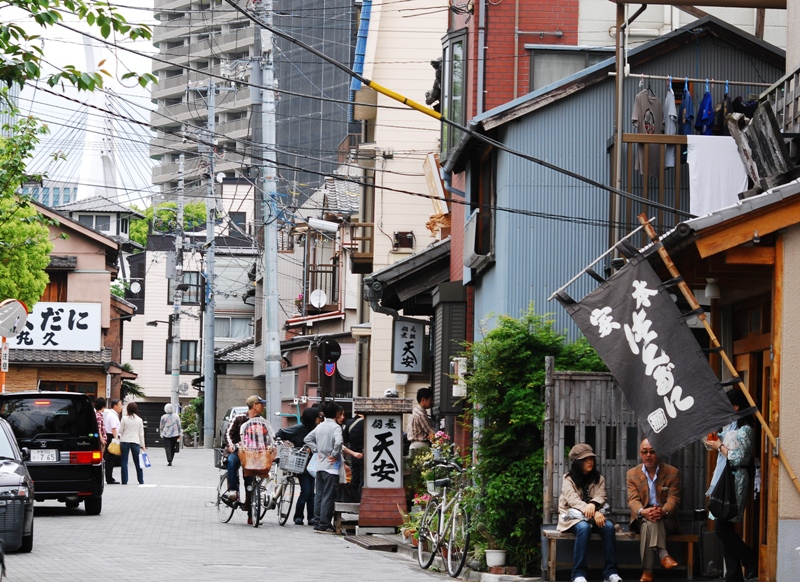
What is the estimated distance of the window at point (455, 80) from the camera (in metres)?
20.7

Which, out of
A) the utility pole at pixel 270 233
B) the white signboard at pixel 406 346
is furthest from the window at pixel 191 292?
the white signboard at pixel 406 346

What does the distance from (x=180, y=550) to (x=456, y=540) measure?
150 inches

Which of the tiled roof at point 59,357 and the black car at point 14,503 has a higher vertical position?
the tiled roof at point 59,357

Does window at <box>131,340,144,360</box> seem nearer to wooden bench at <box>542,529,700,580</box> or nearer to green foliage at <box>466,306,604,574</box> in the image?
green foliage at <box>466,306,604,574</box>

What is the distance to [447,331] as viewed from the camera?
22031 mm

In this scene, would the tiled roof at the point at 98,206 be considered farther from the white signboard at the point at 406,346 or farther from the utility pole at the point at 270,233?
the white signboard at the point at 406,346

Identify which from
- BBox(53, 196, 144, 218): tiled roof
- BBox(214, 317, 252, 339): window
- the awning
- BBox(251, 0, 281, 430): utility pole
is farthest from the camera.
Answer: BBox(214, 317, 252, 339): window

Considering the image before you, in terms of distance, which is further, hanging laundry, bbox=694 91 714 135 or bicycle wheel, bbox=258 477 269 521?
bicycle wheel, bbox=258 477 269 521

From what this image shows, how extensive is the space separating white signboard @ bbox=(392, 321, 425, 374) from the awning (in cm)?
74

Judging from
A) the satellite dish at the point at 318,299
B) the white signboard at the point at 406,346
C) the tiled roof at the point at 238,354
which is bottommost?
the white signboard at the point at 406,346

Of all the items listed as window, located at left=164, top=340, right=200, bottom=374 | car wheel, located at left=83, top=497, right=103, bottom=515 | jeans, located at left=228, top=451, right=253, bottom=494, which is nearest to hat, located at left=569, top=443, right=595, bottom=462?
jeans, located at left=228, top=451, right=253, bottom=494

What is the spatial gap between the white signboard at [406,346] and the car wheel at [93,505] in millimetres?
6809

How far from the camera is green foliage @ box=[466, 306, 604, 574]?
563 inches

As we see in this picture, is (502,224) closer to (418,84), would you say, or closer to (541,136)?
(541,136)
